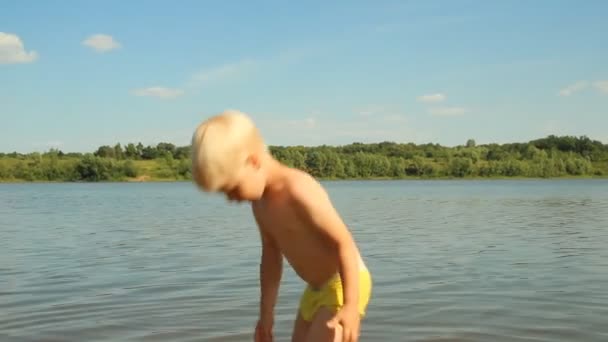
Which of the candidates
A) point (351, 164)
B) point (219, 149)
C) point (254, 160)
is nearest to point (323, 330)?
point (254, 160)

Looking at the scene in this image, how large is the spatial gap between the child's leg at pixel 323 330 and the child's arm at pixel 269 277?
422mm

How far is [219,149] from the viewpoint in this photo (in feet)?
9.61

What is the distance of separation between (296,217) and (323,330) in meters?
0.53

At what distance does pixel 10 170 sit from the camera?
14000 cm

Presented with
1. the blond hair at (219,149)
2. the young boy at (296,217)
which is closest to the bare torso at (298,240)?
the young boy at (296,217)

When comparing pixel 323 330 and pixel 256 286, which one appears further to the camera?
pixel 256 286

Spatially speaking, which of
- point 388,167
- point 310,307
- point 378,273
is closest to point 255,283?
point 378,273

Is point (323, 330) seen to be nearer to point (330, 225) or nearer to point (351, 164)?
point (330, 225)

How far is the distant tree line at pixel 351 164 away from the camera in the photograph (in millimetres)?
138375

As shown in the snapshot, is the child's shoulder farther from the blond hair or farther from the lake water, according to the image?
the lake water

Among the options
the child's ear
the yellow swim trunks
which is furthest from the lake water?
the child's ear

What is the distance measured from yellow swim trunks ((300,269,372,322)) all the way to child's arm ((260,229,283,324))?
0.27 metres

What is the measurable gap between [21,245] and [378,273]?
10.9 metres

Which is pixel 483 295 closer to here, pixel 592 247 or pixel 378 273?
pixel 378 273
